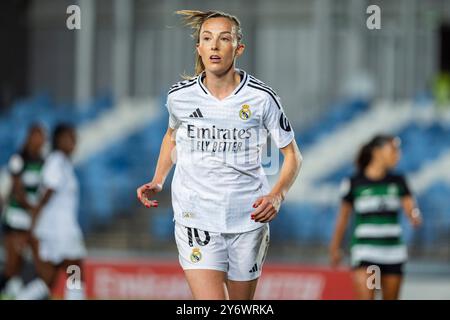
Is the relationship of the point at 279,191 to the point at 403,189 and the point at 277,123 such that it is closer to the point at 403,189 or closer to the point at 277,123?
the point at 277,123

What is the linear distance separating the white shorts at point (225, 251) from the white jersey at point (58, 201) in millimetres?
5729

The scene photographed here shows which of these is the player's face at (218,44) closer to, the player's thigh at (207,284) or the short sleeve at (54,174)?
the player's thigh at (207,284)

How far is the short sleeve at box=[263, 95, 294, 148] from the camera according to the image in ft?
18.2

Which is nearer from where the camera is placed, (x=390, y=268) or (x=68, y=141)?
(x=390, y=268)

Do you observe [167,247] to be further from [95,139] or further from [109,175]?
[95,139]

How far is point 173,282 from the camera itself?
467 inches

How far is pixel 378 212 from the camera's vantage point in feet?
30.5

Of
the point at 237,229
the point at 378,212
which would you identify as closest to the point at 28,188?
the point at 378,212

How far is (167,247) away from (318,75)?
30.7ft

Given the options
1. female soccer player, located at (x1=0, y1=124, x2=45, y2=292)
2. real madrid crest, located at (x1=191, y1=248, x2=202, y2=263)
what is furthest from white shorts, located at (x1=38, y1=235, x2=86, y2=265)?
real madrid crest, located at (x1=191, y1=248, x2=202, y2=263)

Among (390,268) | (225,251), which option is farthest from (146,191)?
(390,268)

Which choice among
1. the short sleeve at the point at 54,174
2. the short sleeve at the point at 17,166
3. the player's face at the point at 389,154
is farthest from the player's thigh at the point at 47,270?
the player's face at the point at 389,154

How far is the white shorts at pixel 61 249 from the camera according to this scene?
11422mm

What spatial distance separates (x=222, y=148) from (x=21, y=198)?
7.41 meters
